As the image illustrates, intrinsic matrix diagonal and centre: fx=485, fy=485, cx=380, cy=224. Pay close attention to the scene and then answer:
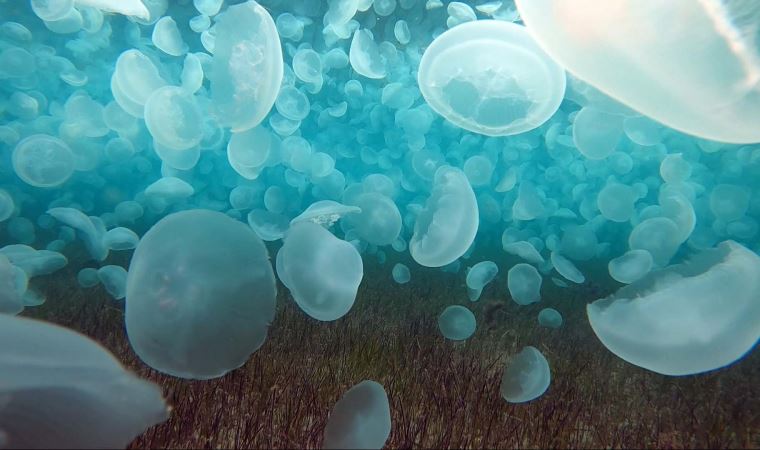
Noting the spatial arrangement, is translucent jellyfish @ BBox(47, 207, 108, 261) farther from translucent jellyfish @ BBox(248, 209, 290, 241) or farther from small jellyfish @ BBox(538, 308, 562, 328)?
small jellyfish @ BBox(538, 308, 562, 328)

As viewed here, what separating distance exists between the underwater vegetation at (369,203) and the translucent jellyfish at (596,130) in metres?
0.02

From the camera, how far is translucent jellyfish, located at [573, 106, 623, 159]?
191 inches

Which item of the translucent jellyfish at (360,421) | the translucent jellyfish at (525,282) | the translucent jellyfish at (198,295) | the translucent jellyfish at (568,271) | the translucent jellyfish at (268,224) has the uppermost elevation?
the translucent jellyfish at (198,295)

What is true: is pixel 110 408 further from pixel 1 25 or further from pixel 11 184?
pixel 11 184

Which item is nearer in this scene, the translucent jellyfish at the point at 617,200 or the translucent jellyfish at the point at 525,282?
the translucent jellyfish at the point at 525,282

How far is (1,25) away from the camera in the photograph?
6066mm

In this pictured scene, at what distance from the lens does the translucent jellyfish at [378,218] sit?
179 inches

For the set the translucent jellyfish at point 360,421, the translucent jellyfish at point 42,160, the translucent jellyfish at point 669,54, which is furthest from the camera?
the translucent jellyfish at point 42,160

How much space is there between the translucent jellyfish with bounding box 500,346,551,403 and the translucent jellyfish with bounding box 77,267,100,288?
4.80 m

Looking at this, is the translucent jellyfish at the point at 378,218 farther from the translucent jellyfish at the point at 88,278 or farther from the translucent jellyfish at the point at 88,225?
the translucent jellyfish at the point at 88,278

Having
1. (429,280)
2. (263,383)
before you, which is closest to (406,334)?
(263,383)

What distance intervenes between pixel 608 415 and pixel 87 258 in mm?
6465

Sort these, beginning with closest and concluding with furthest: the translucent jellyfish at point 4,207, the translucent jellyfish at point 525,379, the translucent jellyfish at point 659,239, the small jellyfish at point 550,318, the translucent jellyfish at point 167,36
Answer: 1. the translucent jellyfish at point 525,379
2. the small jellyfish at point 550,318
3. the translucent jellyfish at point 659,239
4. the translucent jellyfish at point 167,36
5. the translucent jellyfish at point 4,207

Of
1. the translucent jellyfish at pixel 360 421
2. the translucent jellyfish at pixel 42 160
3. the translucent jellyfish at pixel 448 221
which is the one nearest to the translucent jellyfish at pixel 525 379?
the translucent jellyfish at pixel 448 221
